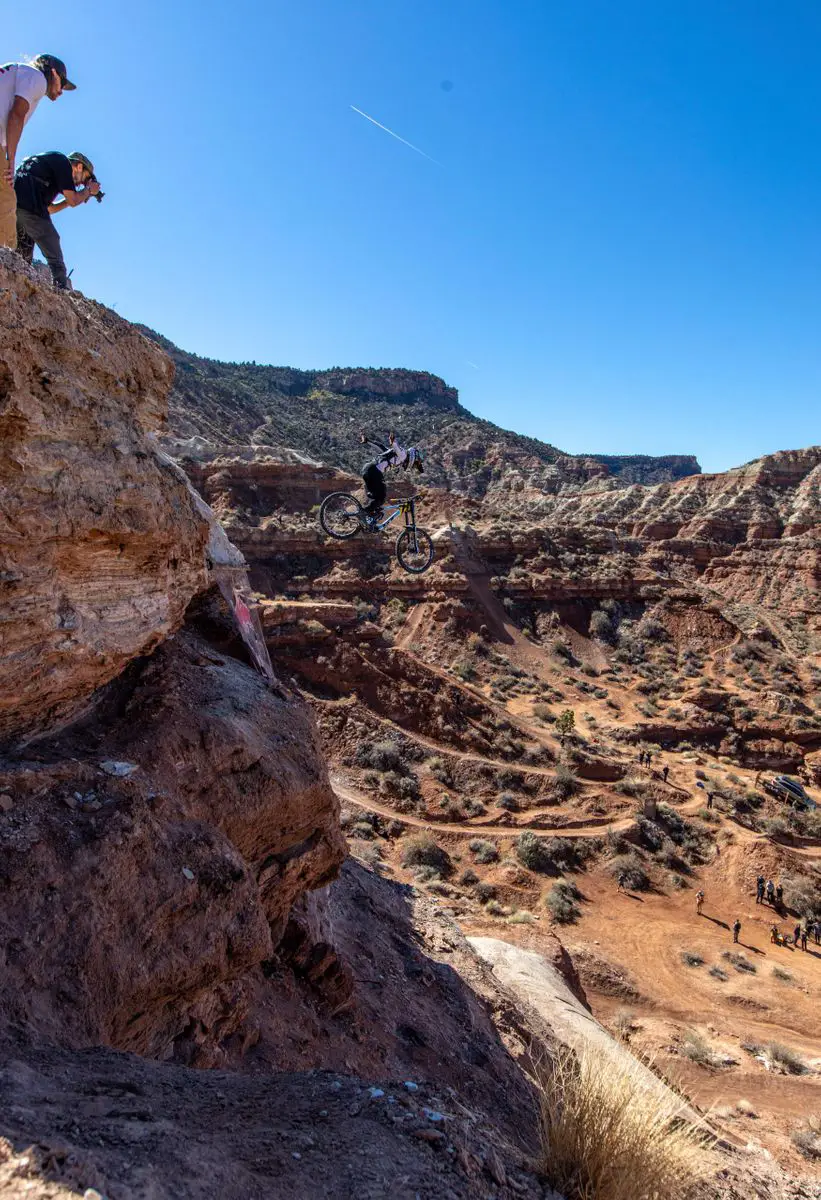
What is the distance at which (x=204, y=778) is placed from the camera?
5.79 meters

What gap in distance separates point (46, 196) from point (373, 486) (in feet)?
21.6

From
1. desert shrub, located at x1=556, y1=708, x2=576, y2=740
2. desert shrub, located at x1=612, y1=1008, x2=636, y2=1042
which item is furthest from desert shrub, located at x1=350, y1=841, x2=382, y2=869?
desert shrub, located at x1=556, y1=708, x2=576, y2=740

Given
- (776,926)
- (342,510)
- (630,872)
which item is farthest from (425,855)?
(342,510)

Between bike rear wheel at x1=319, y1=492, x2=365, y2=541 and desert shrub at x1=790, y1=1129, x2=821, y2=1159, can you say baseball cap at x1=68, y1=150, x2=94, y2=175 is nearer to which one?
bike rear wheel at x1=319, y1=492, x2=365, y2=541

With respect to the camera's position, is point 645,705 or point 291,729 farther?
point 645,705

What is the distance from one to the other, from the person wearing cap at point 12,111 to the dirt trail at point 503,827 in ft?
56.3

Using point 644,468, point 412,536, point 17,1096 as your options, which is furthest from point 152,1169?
point 644,468

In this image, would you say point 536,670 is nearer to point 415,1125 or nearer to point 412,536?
point 412,536

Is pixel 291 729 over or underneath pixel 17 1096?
over

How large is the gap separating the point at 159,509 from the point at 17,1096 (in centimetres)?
402

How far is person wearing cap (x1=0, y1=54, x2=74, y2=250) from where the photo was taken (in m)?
5.15

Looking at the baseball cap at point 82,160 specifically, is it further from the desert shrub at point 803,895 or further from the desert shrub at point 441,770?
the desert shrub at point 803,895

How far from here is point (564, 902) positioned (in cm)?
1733

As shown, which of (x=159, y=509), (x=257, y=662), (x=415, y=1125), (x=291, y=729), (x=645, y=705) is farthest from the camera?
(x=645, y=705)
